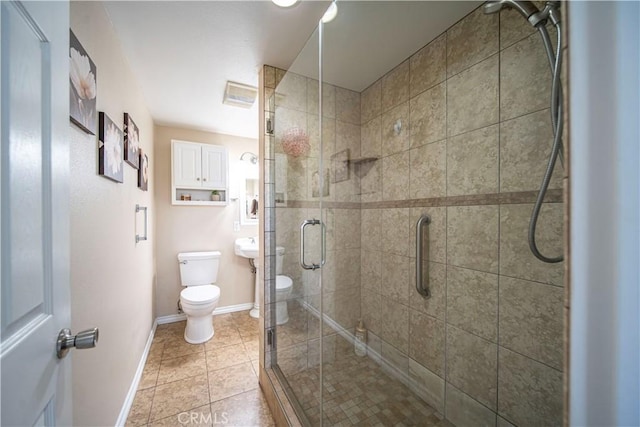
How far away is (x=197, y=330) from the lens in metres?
2.25

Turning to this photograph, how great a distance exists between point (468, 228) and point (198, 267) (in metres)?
2.60

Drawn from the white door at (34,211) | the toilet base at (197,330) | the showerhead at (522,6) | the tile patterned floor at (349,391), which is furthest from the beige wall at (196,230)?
the showerhead at (522,6)

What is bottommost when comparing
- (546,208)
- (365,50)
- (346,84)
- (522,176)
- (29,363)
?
(29,363)

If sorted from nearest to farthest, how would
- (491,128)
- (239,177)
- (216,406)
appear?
(491,128)
(216,406)
(239,177)

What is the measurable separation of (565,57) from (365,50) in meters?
1.37

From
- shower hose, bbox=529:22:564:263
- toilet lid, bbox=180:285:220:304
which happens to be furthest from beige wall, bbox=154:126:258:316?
shower hose, bbox=529:22:564:263

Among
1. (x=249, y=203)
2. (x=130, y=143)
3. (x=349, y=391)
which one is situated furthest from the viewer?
(x=249, y=203)

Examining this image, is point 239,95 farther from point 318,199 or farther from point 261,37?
point 318,199

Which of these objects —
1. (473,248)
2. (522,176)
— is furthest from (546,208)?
(473,248)

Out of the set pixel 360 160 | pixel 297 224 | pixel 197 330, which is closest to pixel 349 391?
pixel 297 224

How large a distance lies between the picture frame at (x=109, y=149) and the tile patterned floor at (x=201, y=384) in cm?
148

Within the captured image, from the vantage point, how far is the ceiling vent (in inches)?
74.6

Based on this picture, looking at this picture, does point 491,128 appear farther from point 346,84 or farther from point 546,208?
point 346,84

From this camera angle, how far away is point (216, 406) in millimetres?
1529
